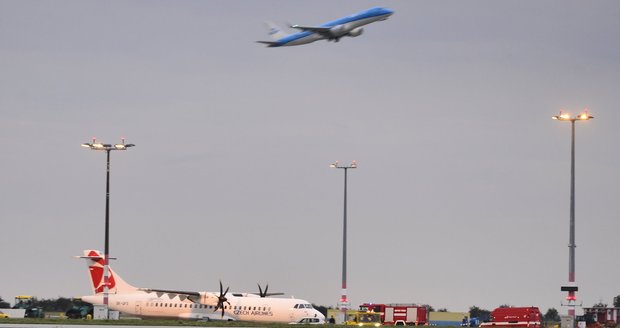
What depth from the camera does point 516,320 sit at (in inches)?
4611

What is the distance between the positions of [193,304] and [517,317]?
36791 millimetres

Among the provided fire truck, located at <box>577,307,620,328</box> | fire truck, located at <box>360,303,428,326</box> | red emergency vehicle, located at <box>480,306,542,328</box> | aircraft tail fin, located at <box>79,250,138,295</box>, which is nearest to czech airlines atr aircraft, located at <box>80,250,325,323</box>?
aircraft tail fin, located at <box>79,250,138,295</box>

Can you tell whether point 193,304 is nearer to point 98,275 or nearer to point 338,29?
point 98,275

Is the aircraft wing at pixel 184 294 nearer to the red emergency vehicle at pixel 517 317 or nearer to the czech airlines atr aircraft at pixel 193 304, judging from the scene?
the czech airlines atr aircraft at pixel 193 304

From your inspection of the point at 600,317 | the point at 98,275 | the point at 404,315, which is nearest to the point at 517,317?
the point at 600,317

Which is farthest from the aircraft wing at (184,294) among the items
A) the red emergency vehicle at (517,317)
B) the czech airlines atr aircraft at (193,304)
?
the red emergency vehicle at (517,317)

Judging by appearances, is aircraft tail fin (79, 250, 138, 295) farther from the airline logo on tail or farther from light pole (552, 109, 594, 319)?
light pole (552, 109, 594, 319)

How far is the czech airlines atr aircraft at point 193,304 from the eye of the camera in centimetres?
12556

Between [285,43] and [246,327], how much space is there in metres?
28.0

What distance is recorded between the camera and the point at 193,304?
133875 mm

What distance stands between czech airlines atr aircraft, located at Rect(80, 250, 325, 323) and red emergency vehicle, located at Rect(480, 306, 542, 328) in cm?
1870

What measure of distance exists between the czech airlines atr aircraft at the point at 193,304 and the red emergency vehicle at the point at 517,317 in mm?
18701

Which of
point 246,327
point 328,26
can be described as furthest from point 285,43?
point 246,327

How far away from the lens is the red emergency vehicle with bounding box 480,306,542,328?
116 metres
